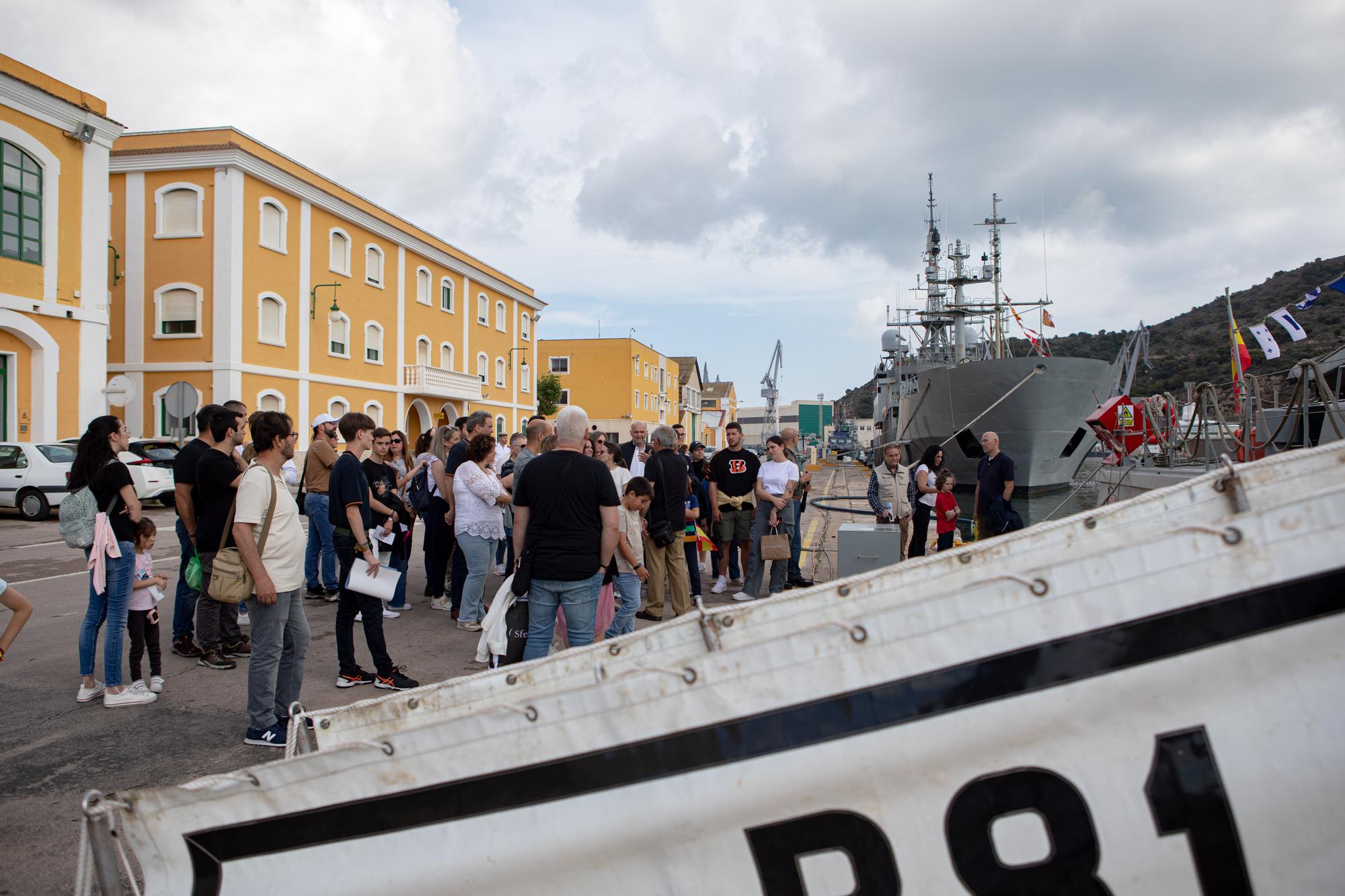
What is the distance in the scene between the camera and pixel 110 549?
4750 mm

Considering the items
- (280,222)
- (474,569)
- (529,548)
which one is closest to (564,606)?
(529,548)

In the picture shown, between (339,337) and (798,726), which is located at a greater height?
(339,337)

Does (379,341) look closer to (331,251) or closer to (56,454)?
(331,251)

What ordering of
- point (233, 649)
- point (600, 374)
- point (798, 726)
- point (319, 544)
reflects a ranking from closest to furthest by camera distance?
point (798, 726) < point (233, 649) < point (319, 544) < point (600, 374)

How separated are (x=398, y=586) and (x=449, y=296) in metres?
30.4

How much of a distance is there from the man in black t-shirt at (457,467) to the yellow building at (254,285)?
63.3 feet

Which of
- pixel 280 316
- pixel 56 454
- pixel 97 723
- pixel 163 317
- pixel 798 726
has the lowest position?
pixel 97 723

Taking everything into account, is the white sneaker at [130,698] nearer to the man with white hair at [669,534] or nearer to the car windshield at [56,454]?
the man with white hair at [669,534]

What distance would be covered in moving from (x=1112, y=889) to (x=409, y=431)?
1389 inches

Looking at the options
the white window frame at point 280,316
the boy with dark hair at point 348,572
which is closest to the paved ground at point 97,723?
the boy with dark hair at point 348,572

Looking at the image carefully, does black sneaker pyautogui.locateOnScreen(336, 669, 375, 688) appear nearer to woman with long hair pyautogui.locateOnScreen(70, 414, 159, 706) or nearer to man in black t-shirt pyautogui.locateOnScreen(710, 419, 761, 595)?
woman with long hair pyautogui.locateOnScreen(70, 414, 159, 706)

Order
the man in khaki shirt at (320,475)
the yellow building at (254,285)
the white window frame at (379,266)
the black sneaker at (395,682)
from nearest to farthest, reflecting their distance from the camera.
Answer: the black sneaker at (395,682) → the man in khaki shirt at (320,475) → the yellow building at (254,285) → the white window frame at (379,266)

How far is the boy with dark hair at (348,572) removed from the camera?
5.00 m

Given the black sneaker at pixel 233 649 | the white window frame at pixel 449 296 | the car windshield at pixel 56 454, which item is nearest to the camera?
the black sneaker at pixel 233 649
